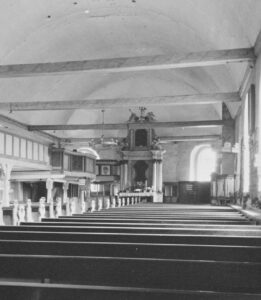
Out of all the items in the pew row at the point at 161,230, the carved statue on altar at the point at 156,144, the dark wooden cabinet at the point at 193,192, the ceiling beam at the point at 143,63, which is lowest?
the dark wooden cabinet at the point at 193,192

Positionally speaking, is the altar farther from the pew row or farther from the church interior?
the pew row

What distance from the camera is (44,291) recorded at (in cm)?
206

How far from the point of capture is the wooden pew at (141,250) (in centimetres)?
304

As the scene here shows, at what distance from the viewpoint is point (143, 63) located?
9.91 metres

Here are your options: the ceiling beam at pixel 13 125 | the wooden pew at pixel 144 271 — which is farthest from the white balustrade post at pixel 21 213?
the ceiling beam at pixel 13 125

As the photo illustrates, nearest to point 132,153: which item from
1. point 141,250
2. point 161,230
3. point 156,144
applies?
point 156,144

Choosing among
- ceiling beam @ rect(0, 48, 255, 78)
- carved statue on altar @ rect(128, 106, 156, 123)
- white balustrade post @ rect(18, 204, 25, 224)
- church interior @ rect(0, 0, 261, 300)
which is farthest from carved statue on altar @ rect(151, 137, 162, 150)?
white balustrade post @ rect(18, 204, 25, 224)

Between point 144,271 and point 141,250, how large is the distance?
59cm

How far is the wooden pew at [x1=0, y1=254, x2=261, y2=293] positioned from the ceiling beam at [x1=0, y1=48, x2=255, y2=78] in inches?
283

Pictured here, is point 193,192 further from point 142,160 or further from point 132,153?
point 132,153

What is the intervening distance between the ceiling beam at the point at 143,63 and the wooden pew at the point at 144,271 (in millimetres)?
7181

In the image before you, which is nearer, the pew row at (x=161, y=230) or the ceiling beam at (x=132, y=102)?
the pew row at (x=161, y=230)

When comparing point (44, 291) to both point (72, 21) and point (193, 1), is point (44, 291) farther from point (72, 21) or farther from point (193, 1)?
point (72, 21)

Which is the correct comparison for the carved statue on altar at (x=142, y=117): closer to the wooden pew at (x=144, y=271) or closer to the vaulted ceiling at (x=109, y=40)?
the vaulted ceiling at (x=109, y=40)
